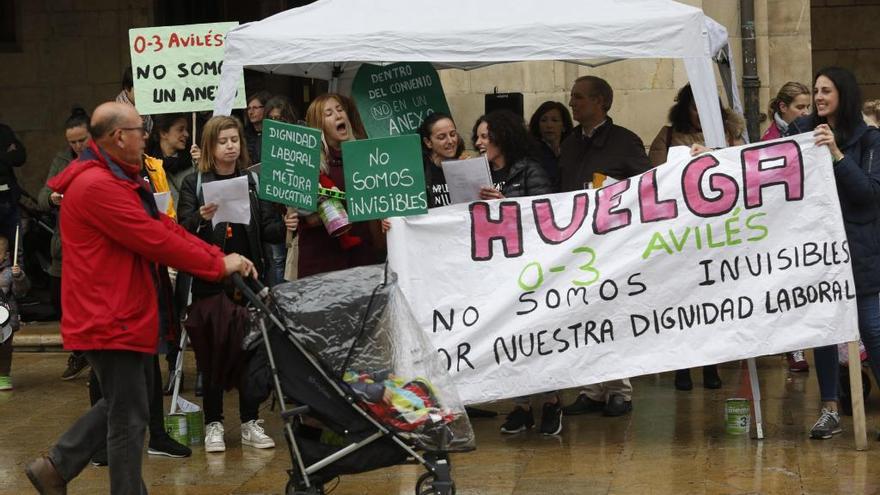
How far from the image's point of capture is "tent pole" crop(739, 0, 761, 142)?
12797 mm

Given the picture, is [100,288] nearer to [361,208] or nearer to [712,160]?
[361,208]

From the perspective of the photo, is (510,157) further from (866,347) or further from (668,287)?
(866,347)

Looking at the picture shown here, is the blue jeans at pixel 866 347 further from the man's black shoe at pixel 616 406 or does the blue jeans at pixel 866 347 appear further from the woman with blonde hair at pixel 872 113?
the woman with blonde hair at pixel 872 113

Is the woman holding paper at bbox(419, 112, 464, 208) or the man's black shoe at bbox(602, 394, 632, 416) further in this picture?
the man's black shoe at bbox(602, 394, 632, 416)

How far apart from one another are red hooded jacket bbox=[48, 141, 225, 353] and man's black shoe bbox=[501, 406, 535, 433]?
9.09 ft

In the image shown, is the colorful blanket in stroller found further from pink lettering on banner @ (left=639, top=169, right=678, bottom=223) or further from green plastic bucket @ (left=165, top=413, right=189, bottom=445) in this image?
green plastic bucket @ (left=165, top=413, right=189, bottom=445)

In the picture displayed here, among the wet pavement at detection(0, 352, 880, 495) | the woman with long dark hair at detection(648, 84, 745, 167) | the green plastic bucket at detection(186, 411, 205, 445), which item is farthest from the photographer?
the woman with long dark hair at detection(648, 84, 745, 167)

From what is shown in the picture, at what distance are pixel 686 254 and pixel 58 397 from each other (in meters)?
4.80

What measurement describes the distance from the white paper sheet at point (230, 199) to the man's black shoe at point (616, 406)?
99.0 inches

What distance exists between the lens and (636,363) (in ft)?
27.0

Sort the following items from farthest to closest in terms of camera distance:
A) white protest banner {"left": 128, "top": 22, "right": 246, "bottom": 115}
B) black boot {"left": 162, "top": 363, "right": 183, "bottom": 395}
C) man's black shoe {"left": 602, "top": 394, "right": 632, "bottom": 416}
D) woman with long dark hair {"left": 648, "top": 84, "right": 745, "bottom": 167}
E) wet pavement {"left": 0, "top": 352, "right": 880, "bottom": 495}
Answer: black boot {"left": 162, "top": 363, "right": 183, "bottom": 395} → woman with long dark hair {"left": 648, "top": 84, "right": 745, "bottom": 167} → white protest banner {"left": 128, "top": 22, "right": 246, "bottom": 115} → man's black shoe {"left": 602, "top": 394, "right": 632, "bottom": 416} → wet pavement {"left": 0, "top": 352, "right": 880, "bottom": 495}

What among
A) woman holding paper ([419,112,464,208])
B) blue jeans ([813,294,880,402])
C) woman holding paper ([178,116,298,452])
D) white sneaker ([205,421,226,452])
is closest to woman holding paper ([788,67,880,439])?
blue jeans ([813,294,880,402])

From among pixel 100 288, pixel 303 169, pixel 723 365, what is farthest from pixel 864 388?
pixel 100 288

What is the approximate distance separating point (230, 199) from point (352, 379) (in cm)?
211
